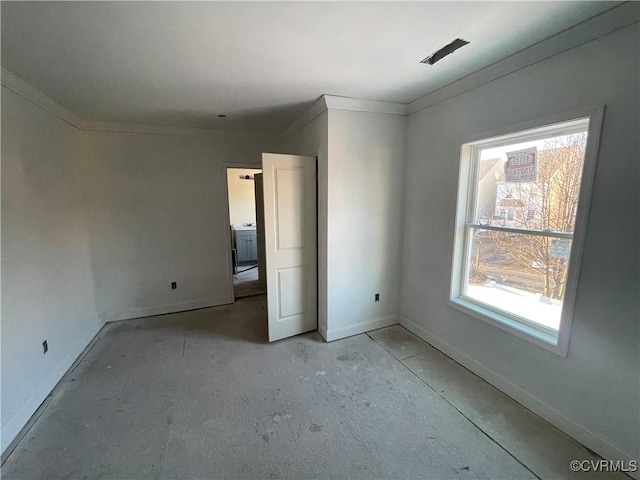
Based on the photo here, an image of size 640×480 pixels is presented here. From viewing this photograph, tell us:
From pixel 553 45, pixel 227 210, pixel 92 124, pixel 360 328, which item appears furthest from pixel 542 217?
pixel 92 124

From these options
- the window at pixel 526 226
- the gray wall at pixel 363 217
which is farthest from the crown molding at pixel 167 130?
the window at pixel 526 226

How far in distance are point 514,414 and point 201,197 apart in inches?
154

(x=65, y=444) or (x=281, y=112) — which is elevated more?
(x=281, y=112)

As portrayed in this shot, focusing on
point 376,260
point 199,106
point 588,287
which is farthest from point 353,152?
point 588,287

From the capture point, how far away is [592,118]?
61.6 inches

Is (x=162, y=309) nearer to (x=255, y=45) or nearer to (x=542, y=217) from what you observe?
(x=255, y=45)

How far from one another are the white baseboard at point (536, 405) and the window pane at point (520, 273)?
0.54 meters

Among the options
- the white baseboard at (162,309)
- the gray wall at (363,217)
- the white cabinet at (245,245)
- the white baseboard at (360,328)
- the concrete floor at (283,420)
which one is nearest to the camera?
the concrete floor at (283,420)

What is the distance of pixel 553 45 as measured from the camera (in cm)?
168

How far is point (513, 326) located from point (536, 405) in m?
0.54

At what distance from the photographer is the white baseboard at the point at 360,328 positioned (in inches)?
117

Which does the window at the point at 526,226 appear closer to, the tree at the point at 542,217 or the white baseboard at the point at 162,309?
the tree at the point at 542,217

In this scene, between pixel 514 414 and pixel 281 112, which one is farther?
pixel 281 112

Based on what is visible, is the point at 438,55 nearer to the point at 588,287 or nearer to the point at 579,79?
the point at 579,79
